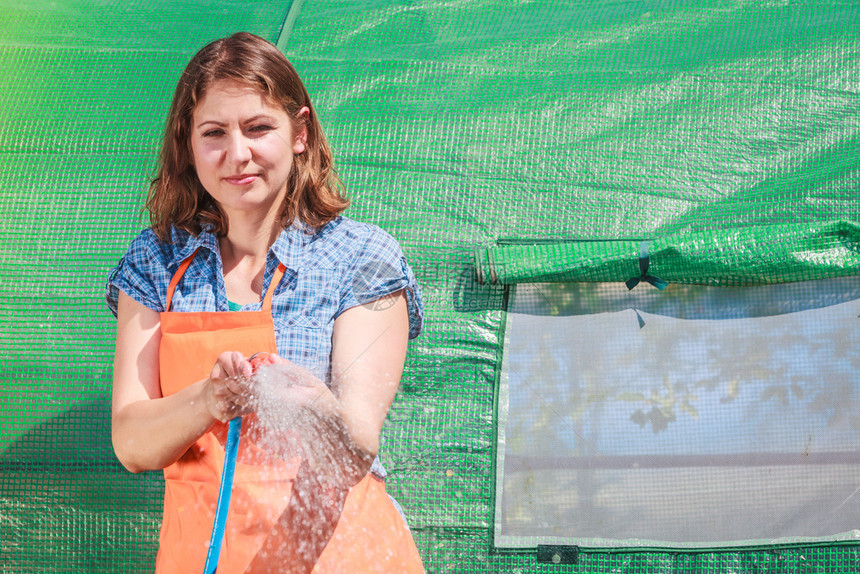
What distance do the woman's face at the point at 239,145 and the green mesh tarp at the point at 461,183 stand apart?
858mm

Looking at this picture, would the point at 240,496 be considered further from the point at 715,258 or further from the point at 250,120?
the point at 715,258

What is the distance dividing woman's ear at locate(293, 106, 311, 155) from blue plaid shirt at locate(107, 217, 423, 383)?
0.17 meters

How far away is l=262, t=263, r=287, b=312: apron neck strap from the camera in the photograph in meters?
1.56

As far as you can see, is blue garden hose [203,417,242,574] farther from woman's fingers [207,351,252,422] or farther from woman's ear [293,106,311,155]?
woman's ear [293,106,311,155]

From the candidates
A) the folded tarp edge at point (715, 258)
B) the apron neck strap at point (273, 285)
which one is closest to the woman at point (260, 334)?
the apron neck strap at point (273, 285)

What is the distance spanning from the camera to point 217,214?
1.72 m

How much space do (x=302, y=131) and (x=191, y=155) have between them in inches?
9.3

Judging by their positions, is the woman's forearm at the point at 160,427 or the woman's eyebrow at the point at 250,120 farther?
the woman's eyebrow at the point at 250,120

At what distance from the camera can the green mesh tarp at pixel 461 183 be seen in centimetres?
230

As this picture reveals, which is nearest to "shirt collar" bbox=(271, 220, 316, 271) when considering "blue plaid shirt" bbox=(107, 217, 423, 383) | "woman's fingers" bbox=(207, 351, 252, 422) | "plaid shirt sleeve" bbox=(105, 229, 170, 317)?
"blue plaid shirt" bbox=(107, 217, 423, 383)

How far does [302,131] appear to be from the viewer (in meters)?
1.74

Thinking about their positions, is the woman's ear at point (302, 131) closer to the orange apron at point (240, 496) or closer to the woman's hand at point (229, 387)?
the orange apron at point (240, 496)

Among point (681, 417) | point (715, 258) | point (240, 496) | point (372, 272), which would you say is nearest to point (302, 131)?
point (372, 272)

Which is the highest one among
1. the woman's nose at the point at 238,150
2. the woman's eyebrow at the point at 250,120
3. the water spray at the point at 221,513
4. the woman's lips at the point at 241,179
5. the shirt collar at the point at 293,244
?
the woman's eyebrow at the point at 250,120
